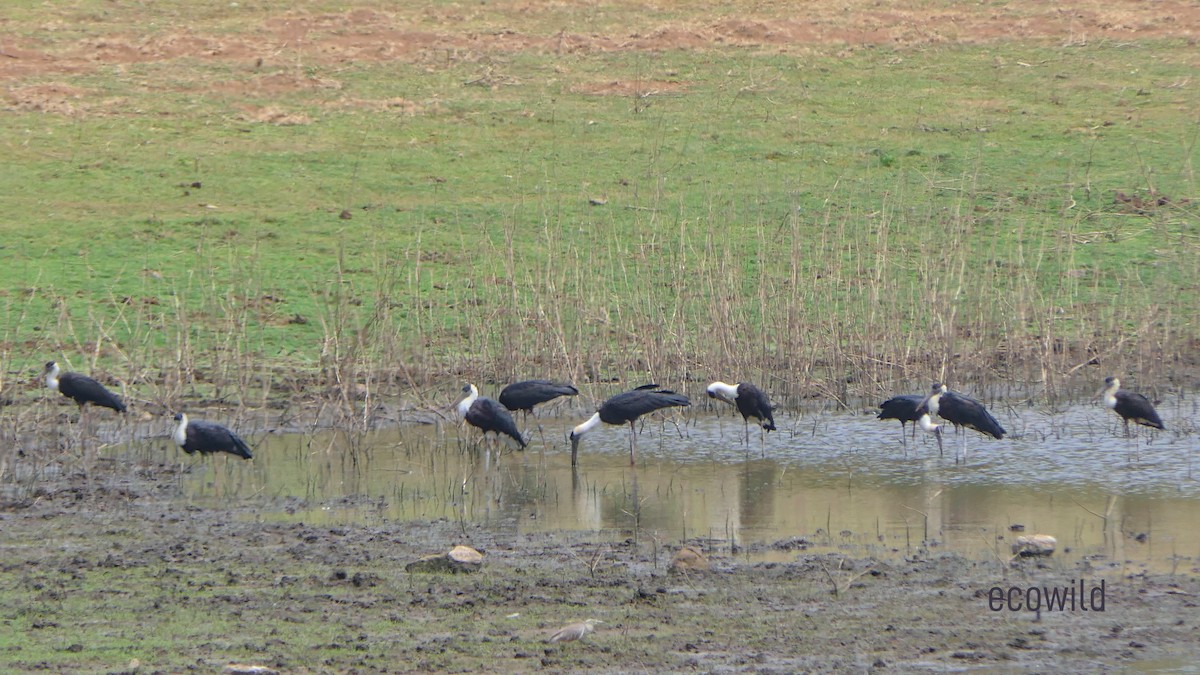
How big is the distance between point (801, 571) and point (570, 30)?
18.8 meters

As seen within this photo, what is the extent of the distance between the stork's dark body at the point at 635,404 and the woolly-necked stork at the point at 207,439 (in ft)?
7.40

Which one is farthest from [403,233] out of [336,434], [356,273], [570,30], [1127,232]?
[570,30]

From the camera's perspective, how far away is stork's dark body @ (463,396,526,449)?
9.46 metres

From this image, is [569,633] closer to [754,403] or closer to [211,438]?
[211,438]

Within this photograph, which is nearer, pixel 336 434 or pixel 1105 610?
pixel 1105 610

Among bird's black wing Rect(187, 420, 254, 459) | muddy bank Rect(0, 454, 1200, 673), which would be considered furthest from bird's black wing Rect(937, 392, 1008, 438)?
bird's black wing Rect(187, 420, 254, 459)

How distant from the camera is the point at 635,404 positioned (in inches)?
380

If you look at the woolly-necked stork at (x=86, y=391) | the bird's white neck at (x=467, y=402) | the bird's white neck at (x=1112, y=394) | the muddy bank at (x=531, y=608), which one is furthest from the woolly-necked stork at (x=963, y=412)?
the woolly-necked stork at (x=86, y=391)

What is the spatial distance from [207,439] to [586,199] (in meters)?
7.70

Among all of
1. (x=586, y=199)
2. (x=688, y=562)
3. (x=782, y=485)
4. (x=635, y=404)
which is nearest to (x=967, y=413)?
(x=782, y=485)

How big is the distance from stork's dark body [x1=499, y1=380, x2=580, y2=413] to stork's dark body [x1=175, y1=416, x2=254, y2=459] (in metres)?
1.80

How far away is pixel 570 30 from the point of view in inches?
968

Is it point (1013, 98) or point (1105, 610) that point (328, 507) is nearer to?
point (1105, 610)

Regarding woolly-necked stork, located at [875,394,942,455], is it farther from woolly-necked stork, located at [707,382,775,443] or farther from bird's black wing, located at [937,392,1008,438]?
woolly-necked stork, located at [707,382,775,443]
